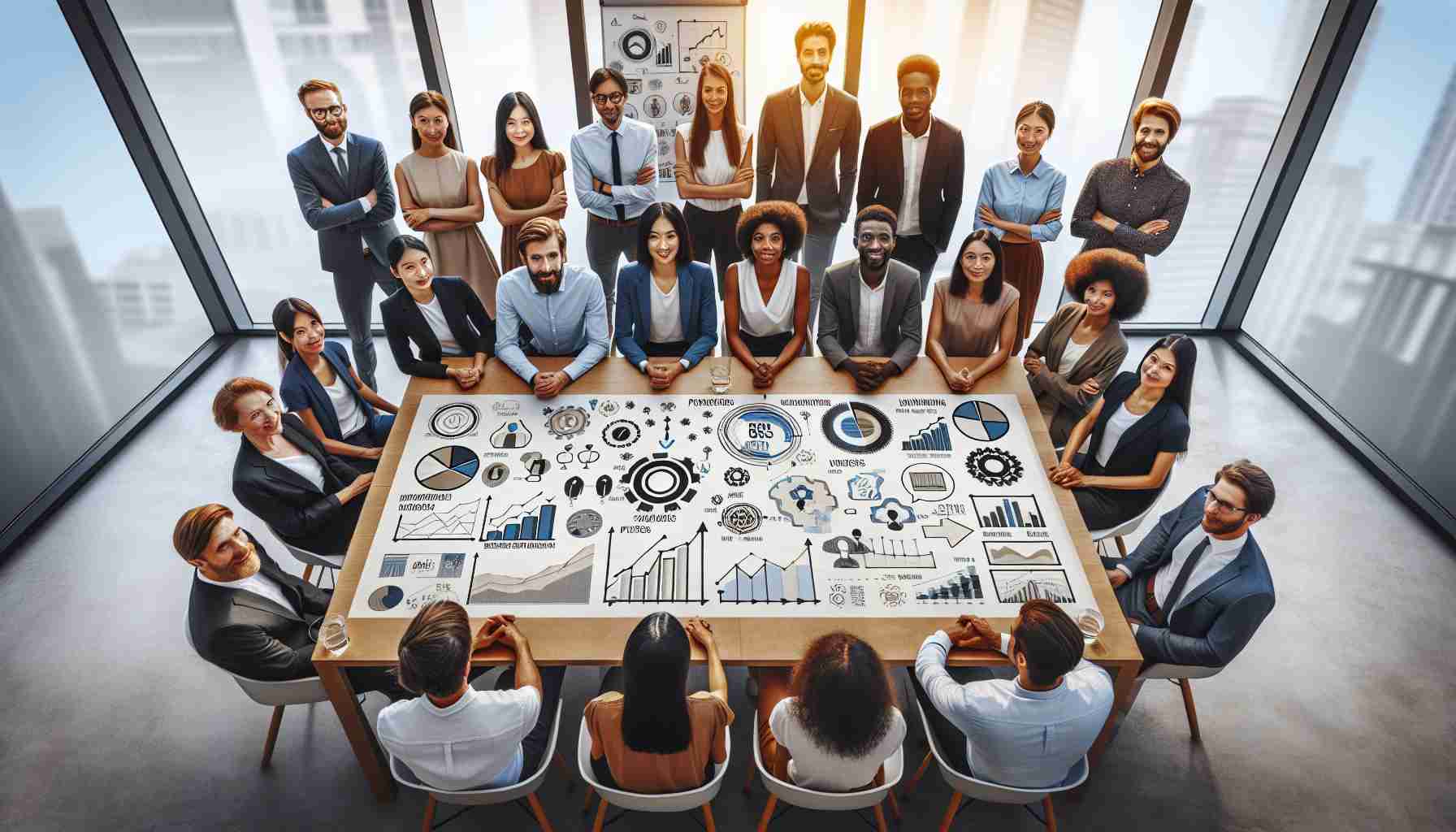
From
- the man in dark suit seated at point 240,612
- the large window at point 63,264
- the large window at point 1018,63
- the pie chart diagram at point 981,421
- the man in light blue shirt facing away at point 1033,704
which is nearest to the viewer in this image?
the man in light blue shirt facing away at point 1033,704

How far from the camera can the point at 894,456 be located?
321cm

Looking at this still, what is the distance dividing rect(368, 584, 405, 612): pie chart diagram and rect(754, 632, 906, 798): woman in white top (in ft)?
4.56

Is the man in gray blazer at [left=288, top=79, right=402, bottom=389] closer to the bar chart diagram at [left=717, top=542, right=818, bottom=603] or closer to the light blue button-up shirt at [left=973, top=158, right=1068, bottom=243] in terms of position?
the bar chart diagram at [left=717, top=542, right=818, bottom=603]

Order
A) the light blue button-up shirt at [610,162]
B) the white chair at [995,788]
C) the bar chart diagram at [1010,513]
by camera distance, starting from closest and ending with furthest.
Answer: the white chair at [995,788] → the bar chart diagram at [1010,513] → the light blue button-up shirt at [610,162]

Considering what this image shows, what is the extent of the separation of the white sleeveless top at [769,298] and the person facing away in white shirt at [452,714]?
84.6 inches

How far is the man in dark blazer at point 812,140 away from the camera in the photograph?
4.45 meters

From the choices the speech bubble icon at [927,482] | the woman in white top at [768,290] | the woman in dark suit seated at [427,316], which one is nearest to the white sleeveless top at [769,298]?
the woman in white top at [768,290]

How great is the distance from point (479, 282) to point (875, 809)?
3702mm

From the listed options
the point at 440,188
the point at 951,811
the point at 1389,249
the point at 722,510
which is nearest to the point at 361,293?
the point at 440,188

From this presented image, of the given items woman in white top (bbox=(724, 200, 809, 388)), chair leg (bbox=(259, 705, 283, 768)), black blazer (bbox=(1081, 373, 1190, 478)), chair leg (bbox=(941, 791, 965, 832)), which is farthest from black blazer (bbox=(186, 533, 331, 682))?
black blazer (bbox=(1081, 373, 1190, 478))

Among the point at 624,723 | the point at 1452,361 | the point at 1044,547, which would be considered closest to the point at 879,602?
the point at 1044,547

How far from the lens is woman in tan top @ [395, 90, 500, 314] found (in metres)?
4.36

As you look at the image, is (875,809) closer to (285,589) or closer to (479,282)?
(285,589)

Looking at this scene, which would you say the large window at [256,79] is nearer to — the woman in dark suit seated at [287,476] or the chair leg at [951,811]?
the woman in dark suit seated at [287,476]
